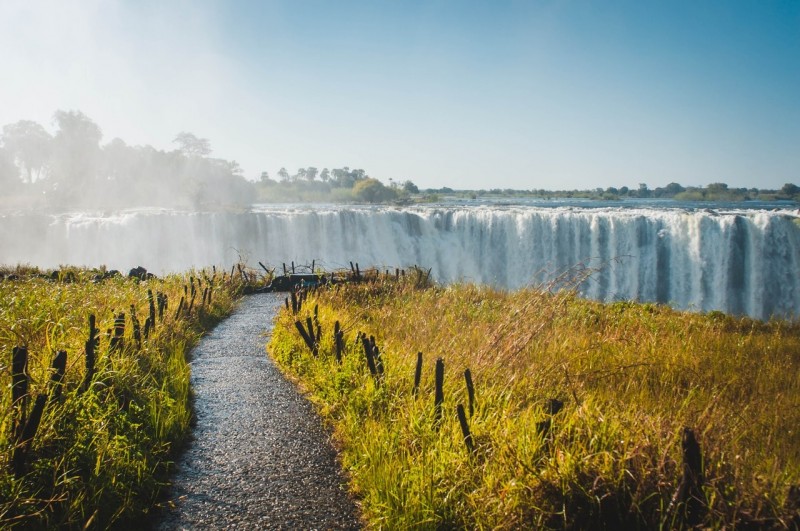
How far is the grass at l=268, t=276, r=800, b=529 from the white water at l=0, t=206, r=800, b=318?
20398 millimetres

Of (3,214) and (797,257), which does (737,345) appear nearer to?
(797,257)

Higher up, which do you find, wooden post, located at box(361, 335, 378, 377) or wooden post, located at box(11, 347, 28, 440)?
wooden post, located at box(11, 347, 28, 440)

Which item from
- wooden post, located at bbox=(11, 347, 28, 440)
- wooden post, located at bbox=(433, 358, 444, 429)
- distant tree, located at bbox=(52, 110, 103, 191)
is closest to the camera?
wooden post, located at bbox=(11, 347, 28, 440)

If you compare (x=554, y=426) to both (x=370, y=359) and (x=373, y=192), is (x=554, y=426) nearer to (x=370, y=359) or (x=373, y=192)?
(x=370, y=359)

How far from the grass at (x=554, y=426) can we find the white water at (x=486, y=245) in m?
20.4

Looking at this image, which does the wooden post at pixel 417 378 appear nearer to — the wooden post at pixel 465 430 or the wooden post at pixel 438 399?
the wooden post at pixel 438 399

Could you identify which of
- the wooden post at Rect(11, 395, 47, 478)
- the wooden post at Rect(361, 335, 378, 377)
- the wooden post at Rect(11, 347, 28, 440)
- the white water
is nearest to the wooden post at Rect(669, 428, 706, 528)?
the wooden post at Rect(361, 335, 378, 377)

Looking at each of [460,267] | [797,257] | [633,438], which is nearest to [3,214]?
[460,267]

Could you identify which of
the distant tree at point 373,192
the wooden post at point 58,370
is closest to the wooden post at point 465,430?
the wooden post at point 58,370

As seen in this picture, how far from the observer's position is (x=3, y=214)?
3328 cm

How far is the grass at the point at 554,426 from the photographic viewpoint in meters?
2.90

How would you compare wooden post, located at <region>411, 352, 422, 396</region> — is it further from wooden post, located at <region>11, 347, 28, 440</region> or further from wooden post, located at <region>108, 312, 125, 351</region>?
wooden post, located at <region>108, 312, 125, 351</region>

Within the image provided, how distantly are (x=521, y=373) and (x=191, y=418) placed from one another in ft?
12.2

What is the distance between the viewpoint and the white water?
1037 inches
